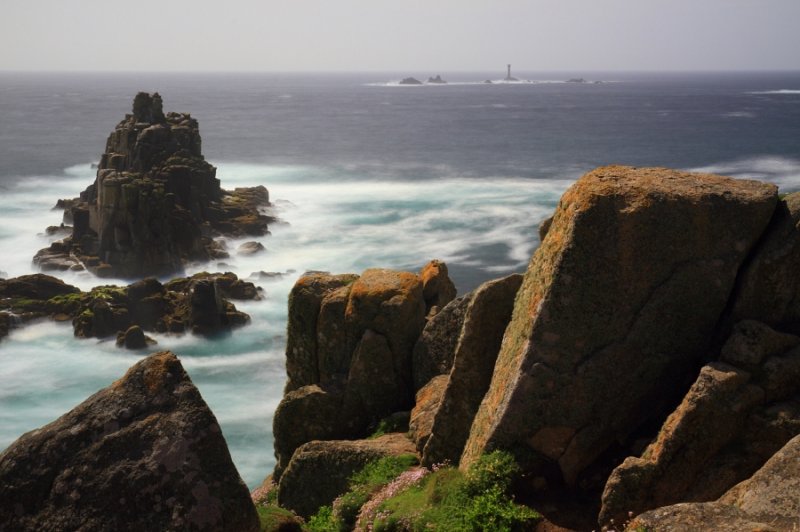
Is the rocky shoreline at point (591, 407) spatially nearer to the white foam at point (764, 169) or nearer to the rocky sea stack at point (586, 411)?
the rocky sea stack at point (586, 411)

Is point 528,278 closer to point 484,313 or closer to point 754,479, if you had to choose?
point 484,313

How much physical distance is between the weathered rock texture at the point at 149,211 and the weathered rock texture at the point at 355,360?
44.1 m

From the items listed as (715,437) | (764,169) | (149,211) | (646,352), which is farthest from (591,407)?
(764,169)

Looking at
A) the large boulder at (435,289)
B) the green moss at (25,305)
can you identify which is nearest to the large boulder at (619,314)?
the large boulder at (435,289)

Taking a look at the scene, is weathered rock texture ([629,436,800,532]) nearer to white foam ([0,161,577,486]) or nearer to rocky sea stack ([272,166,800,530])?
rocky sea stack ([272,166,800,530])

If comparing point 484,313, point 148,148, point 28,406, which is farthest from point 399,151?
point 484,313

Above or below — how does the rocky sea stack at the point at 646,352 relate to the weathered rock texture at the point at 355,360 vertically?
above

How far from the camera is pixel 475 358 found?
1534 cm

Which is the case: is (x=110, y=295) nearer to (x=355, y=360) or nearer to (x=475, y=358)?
(x=355, y=360)

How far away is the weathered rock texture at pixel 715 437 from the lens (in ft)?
36.6

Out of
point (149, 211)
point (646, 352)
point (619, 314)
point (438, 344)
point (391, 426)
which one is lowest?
point (149, 211)

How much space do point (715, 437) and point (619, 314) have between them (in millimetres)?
2306

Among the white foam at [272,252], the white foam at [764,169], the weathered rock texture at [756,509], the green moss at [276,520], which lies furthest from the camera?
the white foam at [764,169]

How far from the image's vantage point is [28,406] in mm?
41562
